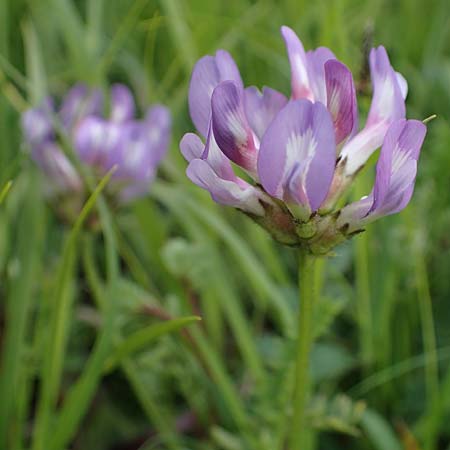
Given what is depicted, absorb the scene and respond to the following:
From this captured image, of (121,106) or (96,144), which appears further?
(121,106)

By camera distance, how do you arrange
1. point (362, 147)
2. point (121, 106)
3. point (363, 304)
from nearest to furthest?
1. point (362, 147)
2. point (363, 304)
3. point (121, 106)

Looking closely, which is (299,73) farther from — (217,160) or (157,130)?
(157,130)

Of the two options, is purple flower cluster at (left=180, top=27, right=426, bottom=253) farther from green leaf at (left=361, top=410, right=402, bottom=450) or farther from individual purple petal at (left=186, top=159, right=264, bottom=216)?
green leaf at (left=361, top=410, right=402, bottom=450)

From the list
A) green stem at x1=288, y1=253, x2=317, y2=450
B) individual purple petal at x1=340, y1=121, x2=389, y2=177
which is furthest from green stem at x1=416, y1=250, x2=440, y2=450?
individual purple petal at x1=340, y1=121, x2=389, y2=177

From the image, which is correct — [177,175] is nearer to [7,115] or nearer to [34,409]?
[7,115]

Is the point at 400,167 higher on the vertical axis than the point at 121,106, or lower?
lower

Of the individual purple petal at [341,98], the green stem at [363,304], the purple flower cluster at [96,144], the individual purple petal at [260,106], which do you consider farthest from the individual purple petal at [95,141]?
the individual purple petal at [341,98]

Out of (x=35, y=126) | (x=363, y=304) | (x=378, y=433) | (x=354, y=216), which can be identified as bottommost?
(x=378, y=433)

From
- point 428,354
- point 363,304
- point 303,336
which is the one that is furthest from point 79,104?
→ point 303,336
